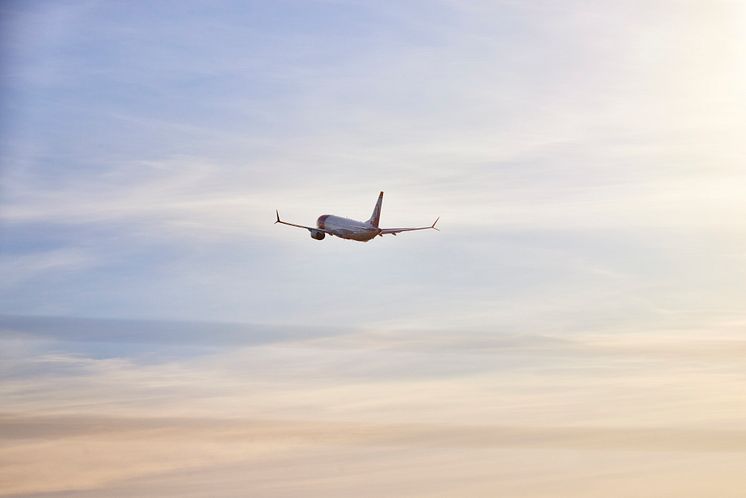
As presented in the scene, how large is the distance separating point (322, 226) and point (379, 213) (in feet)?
38.6

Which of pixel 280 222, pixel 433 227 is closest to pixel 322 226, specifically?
pixel 280 222

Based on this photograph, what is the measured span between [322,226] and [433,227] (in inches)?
1246

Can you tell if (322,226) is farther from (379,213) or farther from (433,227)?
(433,227)

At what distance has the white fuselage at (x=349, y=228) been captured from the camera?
10919cm

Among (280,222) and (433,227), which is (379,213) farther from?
(433,227)

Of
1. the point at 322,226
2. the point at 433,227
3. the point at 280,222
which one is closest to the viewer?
the point at 433,227

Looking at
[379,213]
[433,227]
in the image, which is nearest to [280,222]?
[379,213]

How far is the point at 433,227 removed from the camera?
9119cm

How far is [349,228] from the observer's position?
112m

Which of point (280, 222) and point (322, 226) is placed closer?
point (280, 222)

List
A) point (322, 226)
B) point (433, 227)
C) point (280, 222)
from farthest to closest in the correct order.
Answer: point (322, 226) < point (280, 222) < point (433, 227)

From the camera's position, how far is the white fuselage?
109 meters

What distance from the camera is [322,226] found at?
116 meters

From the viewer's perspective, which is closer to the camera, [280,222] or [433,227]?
[433,227]
